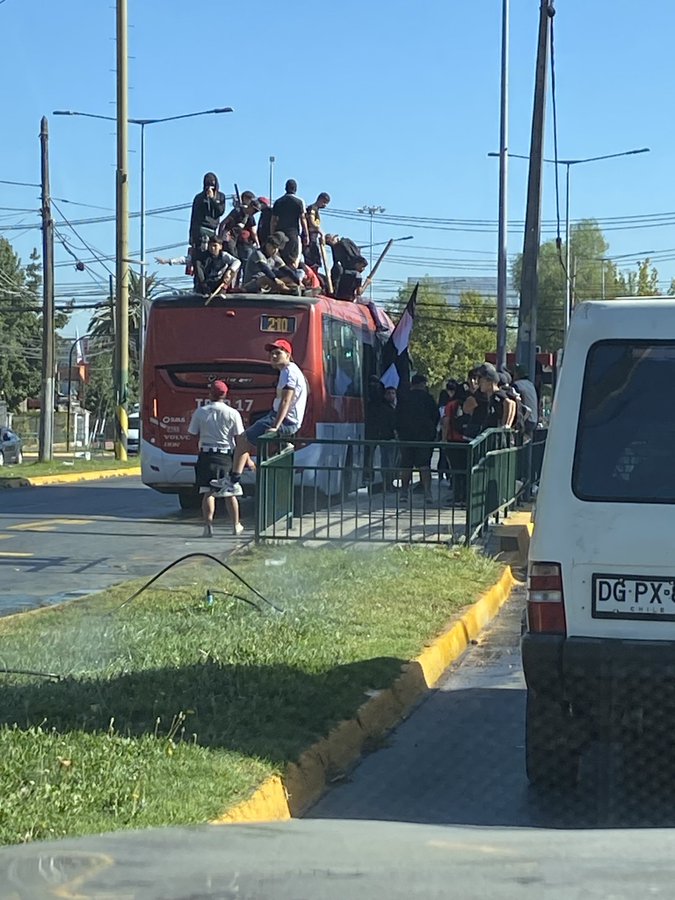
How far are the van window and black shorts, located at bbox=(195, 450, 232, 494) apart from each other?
9.89m

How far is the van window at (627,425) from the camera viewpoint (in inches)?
205

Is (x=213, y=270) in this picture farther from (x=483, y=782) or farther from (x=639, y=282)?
(x=639, y=282)

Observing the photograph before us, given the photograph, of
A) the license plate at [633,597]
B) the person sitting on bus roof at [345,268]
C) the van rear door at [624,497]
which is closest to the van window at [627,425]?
the van rear door at [624,497]

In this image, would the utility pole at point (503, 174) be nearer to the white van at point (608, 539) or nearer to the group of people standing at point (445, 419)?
the group of people standing at point (445, 419)

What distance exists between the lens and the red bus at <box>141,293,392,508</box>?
18297mm

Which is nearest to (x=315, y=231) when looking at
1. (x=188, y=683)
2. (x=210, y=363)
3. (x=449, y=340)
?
(x=210, y=363)

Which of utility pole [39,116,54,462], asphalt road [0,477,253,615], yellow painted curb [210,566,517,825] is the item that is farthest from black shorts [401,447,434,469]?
utility pole [39,116,54,462]

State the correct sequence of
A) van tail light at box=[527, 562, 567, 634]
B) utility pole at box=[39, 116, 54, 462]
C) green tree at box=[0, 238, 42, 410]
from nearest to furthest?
1. van tail light at box=[527, 562, 567, 634]
2. utility pole at box=[39, 116, 54, 462]
3. green tree at box=[0, 238, 42, 410]

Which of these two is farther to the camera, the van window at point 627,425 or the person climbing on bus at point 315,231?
the person climbing on bus at point 315,231

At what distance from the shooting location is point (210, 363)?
18391 millimetres

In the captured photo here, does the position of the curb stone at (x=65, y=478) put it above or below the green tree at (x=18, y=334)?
below

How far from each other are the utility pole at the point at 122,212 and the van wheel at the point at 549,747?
83.8 ft

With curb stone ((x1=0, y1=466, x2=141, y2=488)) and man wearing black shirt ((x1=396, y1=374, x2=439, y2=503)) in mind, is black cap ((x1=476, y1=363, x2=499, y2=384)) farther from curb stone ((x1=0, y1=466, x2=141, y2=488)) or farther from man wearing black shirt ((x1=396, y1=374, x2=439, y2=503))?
curb stone ((x1=0, y1=466, x2=141, y2=488))

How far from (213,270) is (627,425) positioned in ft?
44.6
